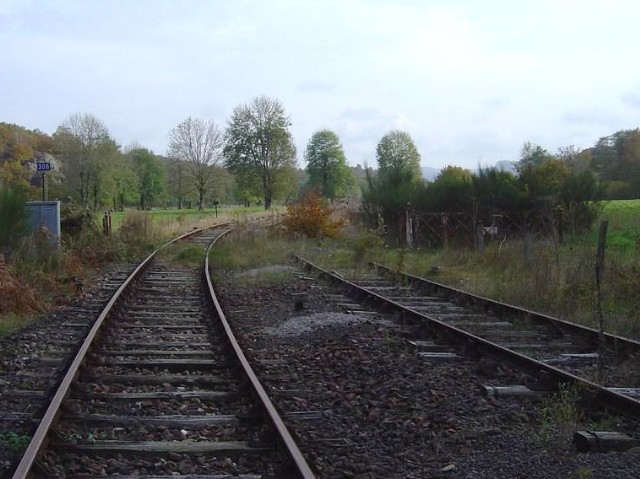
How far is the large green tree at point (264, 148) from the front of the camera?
71375mm

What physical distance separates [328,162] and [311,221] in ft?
184

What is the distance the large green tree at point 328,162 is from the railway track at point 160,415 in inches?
2872

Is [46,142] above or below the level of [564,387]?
above

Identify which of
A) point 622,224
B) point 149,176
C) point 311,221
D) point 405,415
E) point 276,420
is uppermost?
point 149,176

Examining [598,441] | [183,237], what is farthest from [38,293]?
[183,237]

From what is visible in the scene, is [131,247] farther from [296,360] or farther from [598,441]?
[598,441]

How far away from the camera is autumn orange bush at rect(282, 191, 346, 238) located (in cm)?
2789

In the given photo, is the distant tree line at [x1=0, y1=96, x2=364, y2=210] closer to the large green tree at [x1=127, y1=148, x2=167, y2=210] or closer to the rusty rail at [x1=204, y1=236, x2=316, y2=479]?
the large green tree at [x1=127, y1=148, x2=167, y2=210]

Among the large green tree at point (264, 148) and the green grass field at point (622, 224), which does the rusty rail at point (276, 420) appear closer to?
the green grass field at point (622, 224)

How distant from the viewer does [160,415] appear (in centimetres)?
564

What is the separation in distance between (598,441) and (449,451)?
1.00 m

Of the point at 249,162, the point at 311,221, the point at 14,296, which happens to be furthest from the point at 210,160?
the point at 14,296

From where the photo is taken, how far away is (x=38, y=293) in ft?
40.7

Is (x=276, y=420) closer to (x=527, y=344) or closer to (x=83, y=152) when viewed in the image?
(x=527, y=344)
